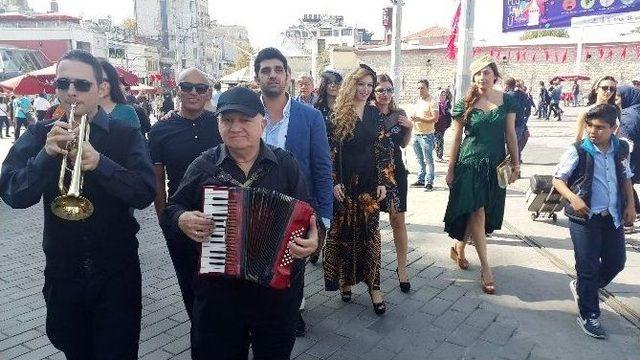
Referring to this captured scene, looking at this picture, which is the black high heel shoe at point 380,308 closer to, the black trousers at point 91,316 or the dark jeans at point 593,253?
the dark jeans at point 593,253

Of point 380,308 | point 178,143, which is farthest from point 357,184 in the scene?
point 178,143

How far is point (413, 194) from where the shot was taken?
8.73 m

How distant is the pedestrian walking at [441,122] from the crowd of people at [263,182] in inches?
210

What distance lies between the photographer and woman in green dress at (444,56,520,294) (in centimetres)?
457

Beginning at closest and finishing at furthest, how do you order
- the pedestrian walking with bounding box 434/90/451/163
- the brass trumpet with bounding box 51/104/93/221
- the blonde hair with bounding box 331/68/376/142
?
1. the brass trumpet with bounding box 51/104/93/221
2. the blonde hair with bounding box 331/68/376/142
3. the pedestrian walking with bounding box 434/90/451/163

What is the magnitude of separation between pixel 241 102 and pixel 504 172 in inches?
122

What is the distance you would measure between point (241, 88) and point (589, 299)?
3.15m

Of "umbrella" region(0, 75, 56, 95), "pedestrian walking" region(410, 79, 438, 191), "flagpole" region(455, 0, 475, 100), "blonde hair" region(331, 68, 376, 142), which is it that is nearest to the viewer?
"blonde hair" region(331, 68, 376, 142)

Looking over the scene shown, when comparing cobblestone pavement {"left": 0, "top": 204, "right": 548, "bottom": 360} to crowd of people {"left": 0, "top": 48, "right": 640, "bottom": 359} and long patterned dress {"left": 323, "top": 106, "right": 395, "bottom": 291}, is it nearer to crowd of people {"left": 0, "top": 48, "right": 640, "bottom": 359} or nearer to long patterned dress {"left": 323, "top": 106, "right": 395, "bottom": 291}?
crowd of people {"left": 0, "top": 48, "right": 640, "bottom": 359}

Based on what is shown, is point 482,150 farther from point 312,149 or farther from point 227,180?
point 227,180

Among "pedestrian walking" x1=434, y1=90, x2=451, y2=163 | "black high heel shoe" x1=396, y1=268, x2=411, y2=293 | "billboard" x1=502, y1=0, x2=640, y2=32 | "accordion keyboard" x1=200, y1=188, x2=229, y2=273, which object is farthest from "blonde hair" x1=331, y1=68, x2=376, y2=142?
"billboard" x1=502, y1=0, x2=640, y2=32

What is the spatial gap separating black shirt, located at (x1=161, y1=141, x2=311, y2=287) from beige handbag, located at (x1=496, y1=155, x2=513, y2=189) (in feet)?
8.92

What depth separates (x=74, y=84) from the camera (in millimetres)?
2553

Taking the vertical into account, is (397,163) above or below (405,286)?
above
